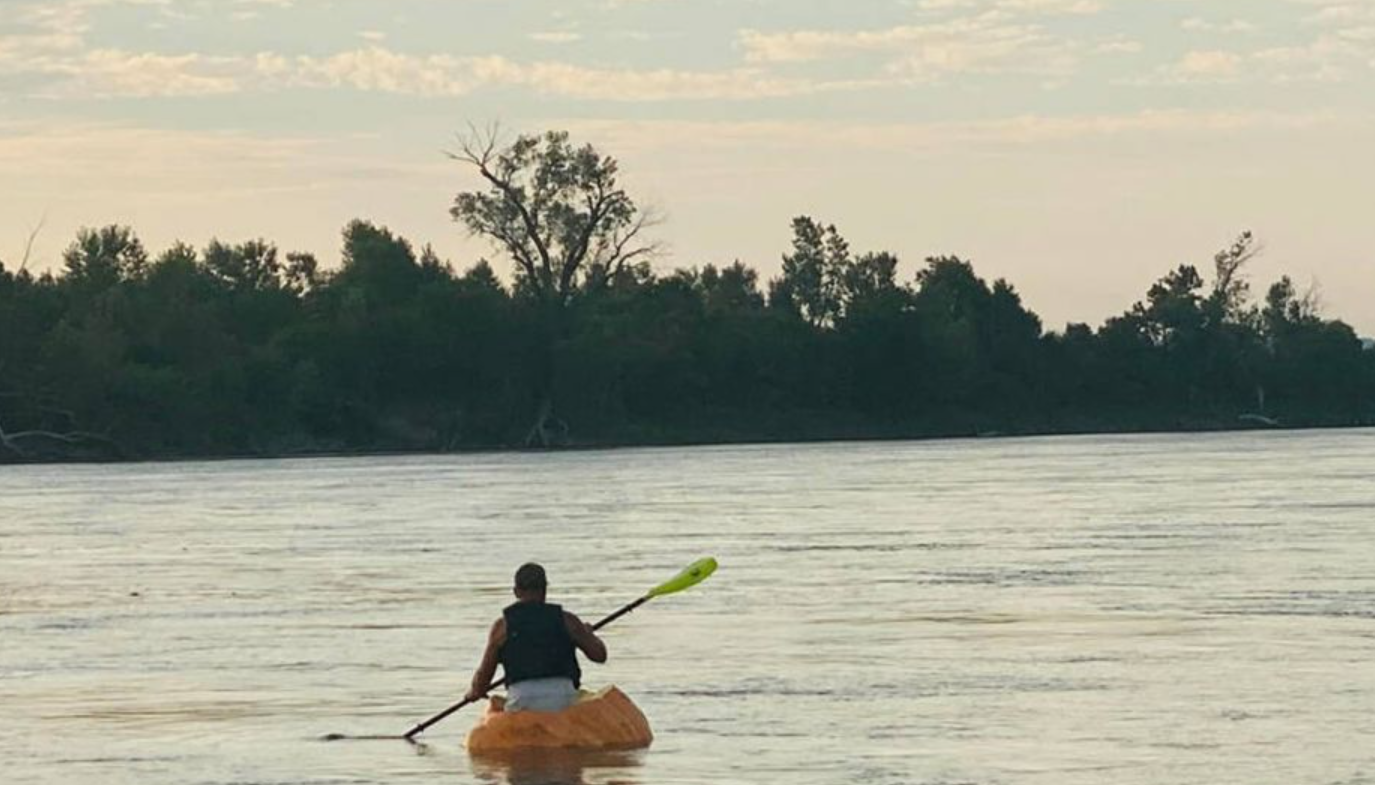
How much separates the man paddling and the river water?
0.53m

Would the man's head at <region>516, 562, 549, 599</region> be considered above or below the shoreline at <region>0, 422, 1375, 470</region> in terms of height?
above

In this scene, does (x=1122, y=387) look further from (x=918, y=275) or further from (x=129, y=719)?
(x=129, y=719)

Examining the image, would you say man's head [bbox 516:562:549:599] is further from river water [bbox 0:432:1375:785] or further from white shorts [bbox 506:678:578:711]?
river water [bbox 0:432:1375:785]

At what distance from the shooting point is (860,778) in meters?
20.9

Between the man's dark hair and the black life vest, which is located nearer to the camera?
the man's dark hair

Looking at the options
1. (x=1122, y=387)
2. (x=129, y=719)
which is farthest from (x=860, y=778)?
(x=1122, y=387)

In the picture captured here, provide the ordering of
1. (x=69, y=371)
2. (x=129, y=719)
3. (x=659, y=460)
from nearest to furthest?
(x=129, y=719), (x=659, y=460), (x=69, y=371)

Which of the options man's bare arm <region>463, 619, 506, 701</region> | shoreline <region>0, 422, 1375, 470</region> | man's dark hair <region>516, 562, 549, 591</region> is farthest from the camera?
shoreline <region>0, 422, 1375, 470</region>

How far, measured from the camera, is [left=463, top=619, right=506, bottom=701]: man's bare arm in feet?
73.3

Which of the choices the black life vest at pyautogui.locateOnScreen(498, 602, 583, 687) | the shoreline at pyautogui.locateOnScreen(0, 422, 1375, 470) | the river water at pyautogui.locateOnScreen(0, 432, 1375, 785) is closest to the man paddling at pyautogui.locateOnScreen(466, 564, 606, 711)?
the black life vest at pyautogui.locateOnScreen(498, 602, 583, 687)

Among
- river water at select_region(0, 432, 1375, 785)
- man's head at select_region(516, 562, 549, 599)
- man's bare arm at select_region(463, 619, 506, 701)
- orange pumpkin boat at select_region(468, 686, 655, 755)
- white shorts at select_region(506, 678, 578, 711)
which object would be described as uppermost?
man's head at select_region(516, 562, 549, 599)

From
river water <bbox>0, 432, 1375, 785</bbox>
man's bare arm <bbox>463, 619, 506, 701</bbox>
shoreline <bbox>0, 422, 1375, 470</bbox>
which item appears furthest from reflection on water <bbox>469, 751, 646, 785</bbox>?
shoreline <bbox>0, 422, 1375, 470</bbox>

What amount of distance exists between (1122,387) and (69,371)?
68.1m

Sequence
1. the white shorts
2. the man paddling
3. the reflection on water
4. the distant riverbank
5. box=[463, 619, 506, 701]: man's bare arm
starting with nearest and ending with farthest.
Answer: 1. the reflection on water
2. the man paddling
3. box=[463, 619, 506, 701]: man's bare arm
4. the white shorts
5. the distant riverbank
